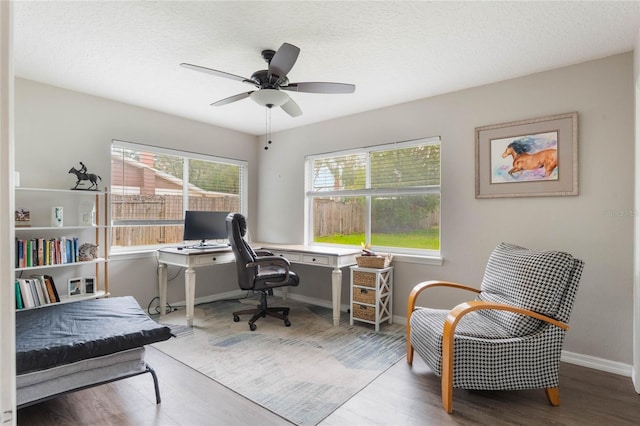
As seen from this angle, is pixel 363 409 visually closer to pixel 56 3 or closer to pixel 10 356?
pixel 10 356

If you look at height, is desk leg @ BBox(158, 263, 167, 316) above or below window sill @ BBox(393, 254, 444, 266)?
below

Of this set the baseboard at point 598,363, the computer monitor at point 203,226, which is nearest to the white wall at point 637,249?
the baseboard at point 598,363

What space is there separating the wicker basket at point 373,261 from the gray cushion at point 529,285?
1134 mm

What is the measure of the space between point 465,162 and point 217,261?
9.23 feet

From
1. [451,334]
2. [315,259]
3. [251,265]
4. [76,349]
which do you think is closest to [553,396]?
[451,334]

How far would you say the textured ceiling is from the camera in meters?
2.06

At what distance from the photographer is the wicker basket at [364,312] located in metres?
3.47

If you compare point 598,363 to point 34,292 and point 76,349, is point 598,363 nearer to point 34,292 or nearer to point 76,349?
point 76,349

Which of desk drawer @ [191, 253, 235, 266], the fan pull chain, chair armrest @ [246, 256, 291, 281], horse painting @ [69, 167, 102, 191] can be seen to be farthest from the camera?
the fan pull chain

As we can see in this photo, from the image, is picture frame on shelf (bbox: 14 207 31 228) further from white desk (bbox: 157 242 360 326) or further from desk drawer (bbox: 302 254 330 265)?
desk drawer (bbox: 302 254 330 265)

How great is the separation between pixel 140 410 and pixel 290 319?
6.17 ft

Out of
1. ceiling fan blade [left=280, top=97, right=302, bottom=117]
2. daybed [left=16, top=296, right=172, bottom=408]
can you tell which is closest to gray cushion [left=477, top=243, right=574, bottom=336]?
ceiling fan blade [left=280, top=97, right=302, bottom=117]

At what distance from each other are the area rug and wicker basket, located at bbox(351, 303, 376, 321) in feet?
0.38

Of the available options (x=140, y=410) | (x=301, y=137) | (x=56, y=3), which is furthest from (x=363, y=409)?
(x=301, y=137)
